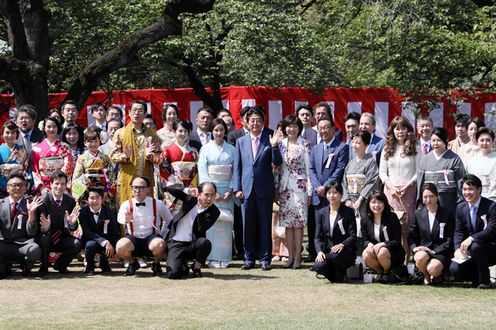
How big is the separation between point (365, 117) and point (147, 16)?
8695 mm

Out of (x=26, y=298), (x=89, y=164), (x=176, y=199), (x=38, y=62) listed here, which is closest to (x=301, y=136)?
(x=176, y=199)

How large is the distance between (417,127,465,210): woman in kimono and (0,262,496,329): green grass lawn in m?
1.21

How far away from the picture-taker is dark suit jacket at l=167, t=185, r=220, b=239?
334 inches

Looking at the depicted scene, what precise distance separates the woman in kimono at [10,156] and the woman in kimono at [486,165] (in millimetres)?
4527

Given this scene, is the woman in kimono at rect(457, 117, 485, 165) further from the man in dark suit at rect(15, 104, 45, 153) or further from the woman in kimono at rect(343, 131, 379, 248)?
the man in dark suit at rect(15, 104, 45, 153)

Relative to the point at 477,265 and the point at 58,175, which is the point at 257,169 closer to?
the point at 58,175

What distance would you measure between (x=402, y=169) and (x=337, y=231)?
3.65 ft

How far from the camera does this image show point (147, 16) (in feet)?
55.7

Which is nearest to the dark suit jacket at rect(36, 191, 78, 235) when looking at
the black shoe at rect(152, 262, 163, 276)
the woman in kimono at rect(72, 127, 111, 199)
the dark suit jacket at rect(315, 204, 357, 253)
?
the woman in kimono at rect(72, 127, 111, 199)

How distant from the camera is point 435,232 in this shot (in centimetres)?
792

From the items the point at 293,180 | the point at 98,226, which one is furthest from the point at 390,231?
the point at 98,226

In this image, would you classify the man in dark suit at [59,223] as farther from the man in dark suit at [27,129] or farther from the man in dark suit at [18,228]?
the man in dark suit at [27,129]

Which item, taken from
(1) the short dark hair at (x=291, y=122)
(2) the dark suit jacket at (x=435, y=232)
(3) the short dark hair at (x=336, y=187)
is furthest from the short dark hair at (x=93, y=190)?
(2) the dark suit jacket at (x=435, y=232)

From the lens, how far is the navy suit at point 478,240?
757cm
